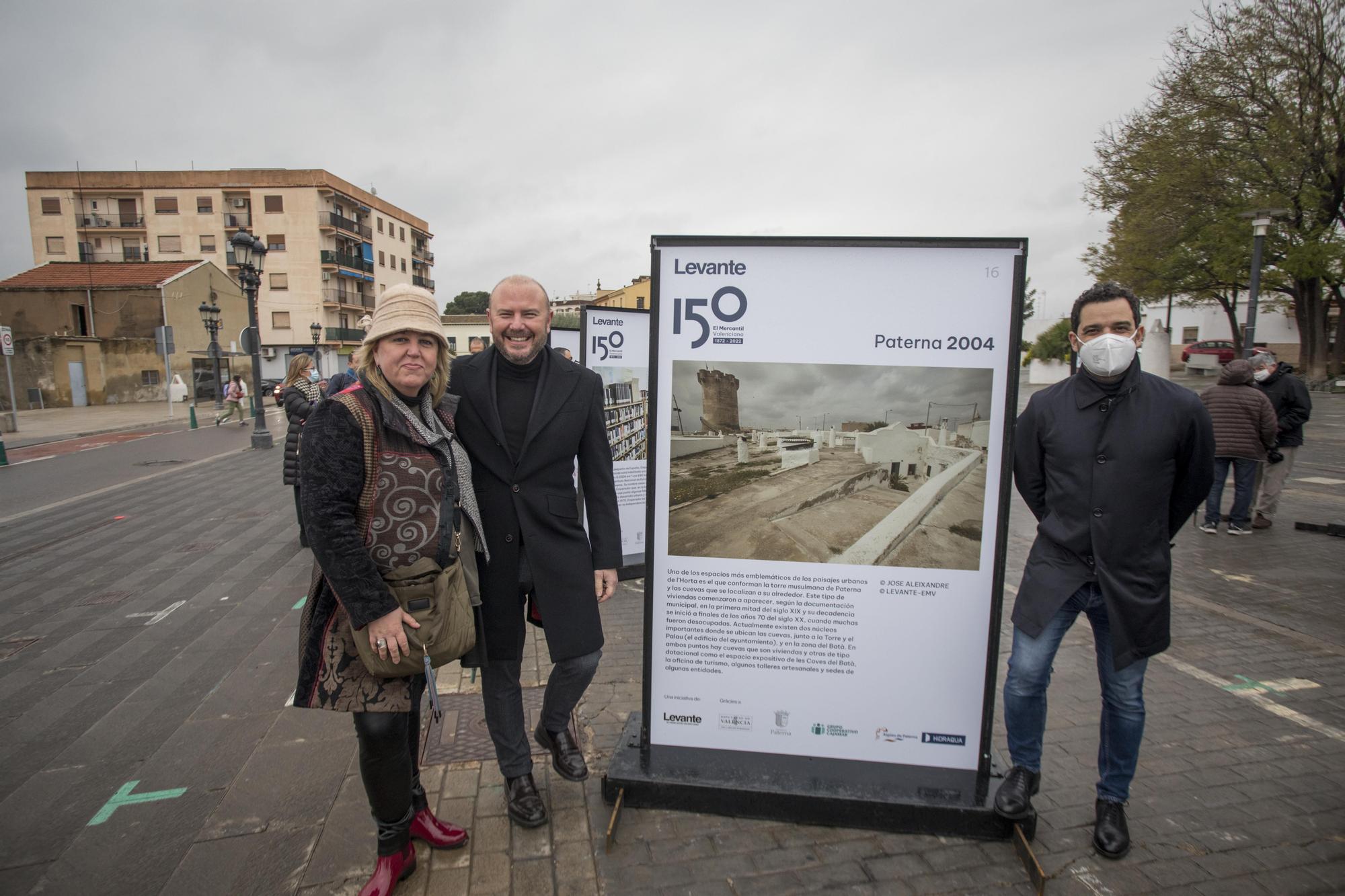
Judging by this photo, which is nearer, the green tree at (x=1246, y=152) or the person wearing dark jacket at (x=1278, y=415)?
the person wearing dark jacket at (x=1278, y=415)

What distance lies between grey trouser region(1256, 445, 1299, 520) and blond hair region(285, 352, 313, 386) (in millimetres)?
10421

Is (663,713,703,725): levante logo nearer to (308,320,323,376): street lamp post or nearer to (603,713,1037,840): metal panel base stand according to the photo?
(603,713,1037,840): metal panel base stand

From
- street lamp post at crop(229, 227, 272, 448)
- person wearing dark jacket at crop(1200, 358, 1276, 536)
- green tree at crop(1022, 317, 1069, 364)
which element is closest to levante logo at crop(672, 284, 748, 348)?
person wearing dark jacket at crop(1200, 358, 1276, 536)

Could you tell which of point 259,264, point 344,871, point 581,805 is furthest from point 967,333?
point 259,264

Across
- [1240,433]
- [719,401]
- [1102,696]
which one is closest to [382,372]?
[719,401]

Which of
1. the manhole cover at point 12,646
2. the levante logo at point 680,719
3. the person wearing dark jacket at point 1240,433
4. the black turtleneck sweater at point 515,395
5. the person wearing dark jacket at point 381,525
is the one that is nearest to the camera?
the person wearing dark jacket at point 381,525

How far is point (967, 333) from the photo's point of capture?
249 centimetres

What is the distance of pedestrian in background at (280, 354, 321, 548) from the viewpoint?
610cm

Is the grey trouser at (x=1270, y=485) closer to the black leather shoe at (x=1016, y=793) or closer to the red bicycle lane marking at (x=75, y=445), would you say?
the black leather shoe at (x=1016, y=793)

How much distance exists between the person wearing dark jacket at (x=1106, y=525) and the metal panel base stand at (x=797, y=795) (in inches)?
6.0

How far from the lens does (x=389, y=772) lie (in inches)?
91.1

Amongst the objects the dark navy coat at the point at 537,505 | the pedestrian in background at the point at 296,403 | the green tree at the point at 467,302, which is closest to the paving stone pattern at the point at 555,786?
the dark navy coat at the point at 537,505

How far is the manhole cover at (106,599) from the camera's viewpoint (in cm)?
563

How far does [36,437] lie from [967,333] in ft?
81.7
